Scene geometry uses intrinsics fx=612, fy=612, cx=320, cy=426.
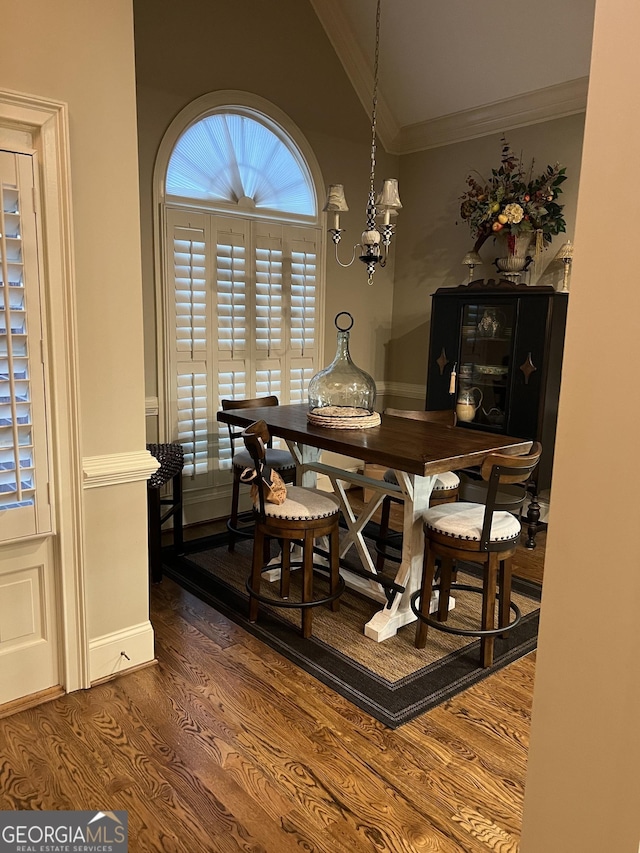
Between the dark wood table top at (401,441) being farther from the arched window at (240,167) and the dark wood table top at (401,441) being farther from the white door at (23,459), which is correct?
the arched window at (240,167)

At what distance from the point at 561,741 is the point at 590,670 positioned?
119 millimetres

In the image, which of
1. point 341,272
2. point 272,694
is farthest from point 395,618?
point 341,272

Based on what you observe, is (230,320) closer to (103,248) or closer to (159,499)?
(159,499)

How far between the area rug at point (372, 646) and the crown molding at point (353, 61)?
3.73 m

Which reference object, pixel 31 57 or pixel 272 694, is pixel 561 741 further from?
pixel 31 57

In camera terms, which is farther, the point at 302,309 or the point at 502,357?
the point at 302,309

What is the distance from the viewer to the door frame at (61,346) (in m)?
2.05

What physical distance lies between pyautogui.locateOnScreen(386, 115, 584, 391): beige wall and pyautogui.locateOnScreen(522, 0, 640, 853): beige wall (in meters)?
3.95

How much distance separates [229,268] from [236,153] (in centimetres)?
80

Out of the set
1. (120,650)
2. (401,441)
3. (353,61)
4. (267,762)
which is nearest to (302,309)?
(353,61)

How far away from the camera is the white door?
2066 millimetres

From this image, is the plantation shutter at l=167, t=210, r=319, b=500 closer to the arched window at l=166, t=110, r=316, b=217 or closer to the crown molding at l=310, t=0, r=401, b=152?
the arched window at l=166, t=110, r=316, b=217

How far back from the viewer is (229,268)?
4309 millimetres

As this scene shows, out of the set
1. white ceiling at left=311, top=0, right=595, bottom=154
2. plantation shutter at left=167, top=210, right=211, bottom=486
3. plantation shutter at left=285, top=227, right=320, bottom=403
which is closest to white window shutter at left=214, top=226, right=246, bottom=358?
plantation shutter at left=167, top=210, right=211, bottom=486
